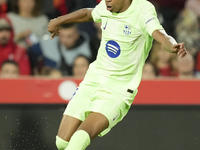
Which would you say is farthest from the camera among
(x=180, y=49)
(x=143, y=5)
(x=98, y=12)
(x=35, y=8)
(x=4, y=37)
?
(x=35, y=8)

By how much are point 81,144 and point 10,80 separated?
134 cm

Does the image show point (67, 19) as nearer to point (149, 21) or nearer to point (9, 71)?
point (149, 21)

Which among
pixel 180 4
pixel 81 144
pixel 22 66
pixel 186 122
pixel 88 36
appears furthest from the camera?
pixel 180 4

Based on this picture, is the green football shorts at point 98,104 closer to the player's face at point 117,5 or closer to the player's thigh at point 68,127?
the player's thigh at point 68,127

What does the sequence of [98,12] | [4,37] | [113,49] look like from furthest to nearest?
[4,37] < [98,12] < [113,49]

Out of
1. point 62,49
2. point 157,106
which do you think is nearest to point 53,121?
point 157,106

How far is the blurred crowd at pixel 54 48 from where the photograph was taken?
5.07 metres

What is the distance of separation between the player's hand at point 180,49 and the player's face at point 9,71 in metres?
2.86

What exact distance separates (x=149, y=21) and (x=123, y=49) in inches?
13.3

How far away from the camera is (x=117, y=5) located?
2979 millimetres

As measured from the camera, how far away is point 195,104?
374cm

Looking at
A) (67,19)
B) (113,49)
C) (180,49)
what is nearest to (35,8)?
(67,19)

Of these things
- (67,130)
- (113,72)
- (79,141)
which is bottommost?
(67,130)

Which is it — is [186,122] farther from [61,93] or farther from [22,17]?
[22,17]
